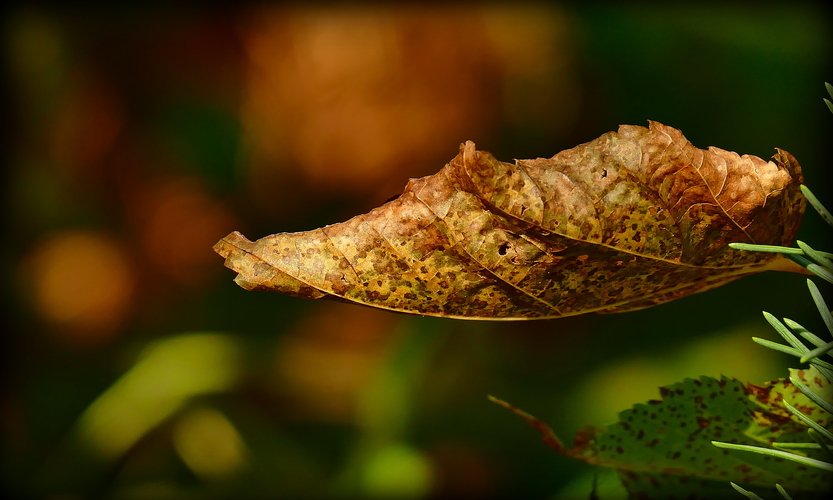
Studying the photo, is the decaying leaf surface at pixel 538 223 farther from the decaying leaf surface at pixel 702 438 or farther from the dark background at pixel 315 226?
the dark background at pixel 315 226

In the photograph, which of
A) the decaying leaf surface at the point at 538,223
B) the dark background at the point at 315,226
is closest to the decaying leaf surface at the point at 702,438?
the decaying leaf surface at the point at 538,223

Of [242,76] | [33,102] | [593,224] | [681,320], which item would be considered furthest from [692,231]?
[33,102]

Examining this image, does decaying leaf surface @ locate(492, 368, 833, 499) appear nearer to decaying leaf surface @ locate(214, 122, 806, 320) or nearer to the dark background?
decaying leaf surface @ locate(214, 122, 806, 320)

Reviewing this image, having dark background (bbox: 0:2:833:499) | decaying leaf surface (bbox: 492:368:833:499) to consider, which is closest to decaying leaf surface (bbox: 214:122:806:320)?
decaying leaf surface (bbox: 492:368:833:499)

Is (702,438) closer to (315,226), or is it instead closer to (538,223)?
(538,223)

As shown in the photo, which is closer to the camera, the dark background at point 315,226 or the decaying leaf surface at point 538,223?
the decaying leaf surface at point 538,223

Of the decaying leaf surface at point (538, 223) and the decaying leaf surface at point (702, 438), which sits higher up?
the decaying leaf surface at point (538, 223)
